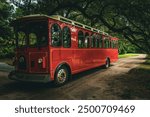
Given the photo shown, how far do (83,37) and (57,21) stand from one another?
328 centimetres

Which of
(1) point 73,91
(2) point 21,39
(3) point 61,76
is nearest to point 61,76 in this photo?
(3) point 61,76

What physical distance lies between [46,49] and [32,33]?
124 cm

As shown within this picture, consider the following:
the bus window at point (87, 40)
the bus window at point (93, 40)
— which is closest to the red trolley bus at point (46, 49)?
the bus window at point (87, 40)

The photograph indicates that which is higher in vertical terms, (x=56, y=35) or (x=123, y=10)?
(x=123, y=10)

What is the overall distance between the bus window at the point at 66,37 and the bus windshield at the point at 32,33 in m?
1.19

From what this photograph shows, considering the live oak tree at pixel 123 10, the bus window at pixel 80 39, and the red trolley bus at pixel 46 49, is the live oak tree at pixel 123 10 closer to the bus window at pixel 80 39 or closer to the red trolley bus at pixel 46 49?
the bus window at pixel 80 39

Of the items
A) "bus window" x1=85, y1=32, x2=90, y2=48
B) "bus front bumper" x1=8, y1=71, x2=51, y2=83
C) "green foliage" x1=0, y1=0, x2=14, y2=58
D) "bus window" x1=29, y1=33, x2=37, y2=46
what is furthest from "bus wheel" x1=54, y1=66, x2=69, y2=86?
"green foliage" x1=0, y1=0, x2=14, y2=58

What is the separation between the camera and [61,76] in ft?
31.7

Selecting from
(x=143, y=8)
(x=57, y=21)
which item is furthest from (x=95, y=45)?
(x=57, y=21)

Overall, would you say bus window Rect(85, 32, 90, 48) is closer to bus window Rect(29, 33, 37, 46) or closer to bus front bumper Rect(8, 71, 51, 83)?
bus window Rect(29, 33, 37, 46)

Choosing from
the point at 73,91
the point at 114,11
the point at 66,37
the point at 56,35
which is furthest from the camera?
the point at 114,11

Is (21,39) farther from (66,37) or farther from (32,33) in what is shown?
(66,37)

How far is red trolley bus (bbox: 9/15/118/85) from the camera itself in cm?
872

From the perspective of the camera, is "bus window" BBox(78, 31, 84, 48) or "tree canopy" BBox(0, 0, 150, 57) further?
"tree canopy" BBox(0, 0, 150, 57)
